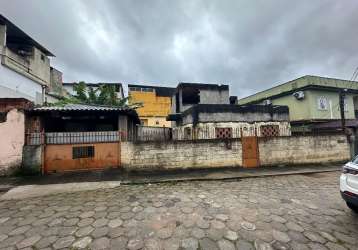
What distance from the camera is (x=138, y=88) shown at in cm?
2598

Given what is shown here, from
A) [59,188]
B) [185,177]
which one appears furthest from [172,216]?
[59,188]

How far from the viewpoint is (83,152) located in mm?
8180

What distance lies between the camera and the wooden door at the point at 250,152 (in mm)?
9461

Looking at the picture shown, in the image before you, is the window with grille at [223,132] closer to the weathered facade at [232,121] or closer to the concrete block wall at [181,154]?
the weathered facade at [232,121]

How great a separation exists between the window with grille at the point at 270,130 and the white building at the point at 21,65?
1811 centimetres

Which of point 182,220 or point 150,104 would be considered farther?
point 150,104

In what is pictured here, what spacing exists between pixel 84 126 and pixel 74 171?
416cm

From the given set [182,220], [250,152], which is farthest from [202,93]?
[182,220]

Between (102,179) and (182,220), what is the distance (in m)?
4.42

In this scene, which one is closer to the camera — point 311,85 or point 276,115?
point 276,115

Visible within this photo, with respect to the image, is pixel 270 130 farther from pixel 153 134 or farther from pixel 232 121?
pixel 153 134

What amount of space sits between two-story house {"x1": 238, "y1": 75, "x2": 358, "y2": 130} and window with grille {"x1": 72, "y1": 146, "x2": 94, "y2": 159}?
709 inches

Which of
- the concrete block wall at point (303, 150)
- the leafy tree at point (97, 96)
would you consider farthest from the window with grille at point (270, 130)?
the leafy tree at point (97, 96)

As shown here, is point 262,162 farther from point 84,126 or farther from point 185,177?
point 84,126
